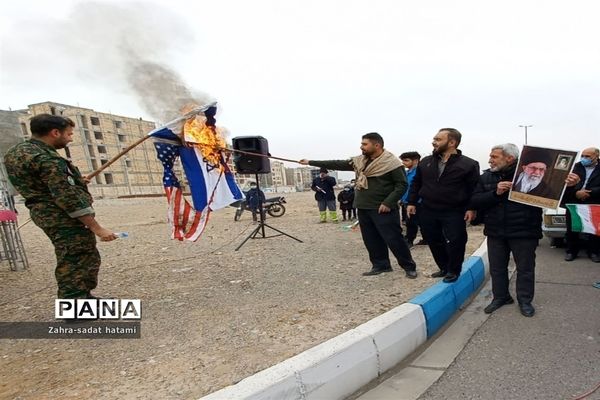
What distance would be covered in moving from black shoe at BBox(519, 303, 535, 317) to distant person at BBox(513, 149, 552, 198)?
1125mm

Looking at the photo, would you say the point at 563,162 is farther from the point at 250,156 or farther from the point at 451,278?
the point at 250,156

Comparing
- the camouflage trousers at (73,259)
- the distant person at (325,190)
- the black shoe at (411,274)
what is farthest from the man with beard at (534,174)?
the distant person at (325,190)

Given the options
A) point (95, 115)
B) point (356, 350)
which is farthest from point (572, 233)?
point (95, 115)

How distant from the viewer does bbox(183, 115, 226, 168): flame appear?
4797 millimetres

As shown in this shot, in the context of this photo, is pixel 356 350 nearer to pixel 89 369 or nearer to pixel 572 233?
pixel 89 369

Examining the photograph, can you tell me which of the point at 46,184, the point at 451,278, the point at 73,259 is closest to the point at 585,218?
the point at 451,278

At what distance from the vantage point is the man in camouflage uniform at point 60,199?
305cm

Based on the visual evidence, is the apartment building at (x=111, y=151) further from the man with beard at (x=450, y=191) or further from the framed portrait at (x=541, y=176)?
the framed portrait at (x=541, y=176)

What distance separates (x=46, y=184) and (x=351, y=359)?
9.96 feet

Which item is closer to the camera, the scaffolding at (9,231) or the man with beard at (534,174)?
the man with beard at (534,174)

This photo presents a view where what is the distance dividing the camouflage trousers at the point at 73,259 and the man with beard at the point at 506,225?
3.98 m

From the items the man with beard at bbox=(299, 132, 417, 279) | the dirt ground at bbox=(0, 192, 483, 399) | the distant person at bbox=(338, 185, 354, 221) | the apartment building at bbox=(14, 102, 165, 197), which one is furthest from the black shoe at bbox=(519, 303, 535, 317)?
the apartment building at bbox=(14, 102, 165, 197)

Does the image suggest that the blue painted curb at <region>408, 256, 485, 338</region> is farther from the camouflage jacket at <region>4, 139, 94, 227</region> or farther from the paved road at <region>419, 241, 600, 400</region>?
the camouflage jacket at <region>4, 139, 94, 227</region>

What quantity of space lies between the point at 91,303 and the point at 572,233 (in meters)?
6.89
